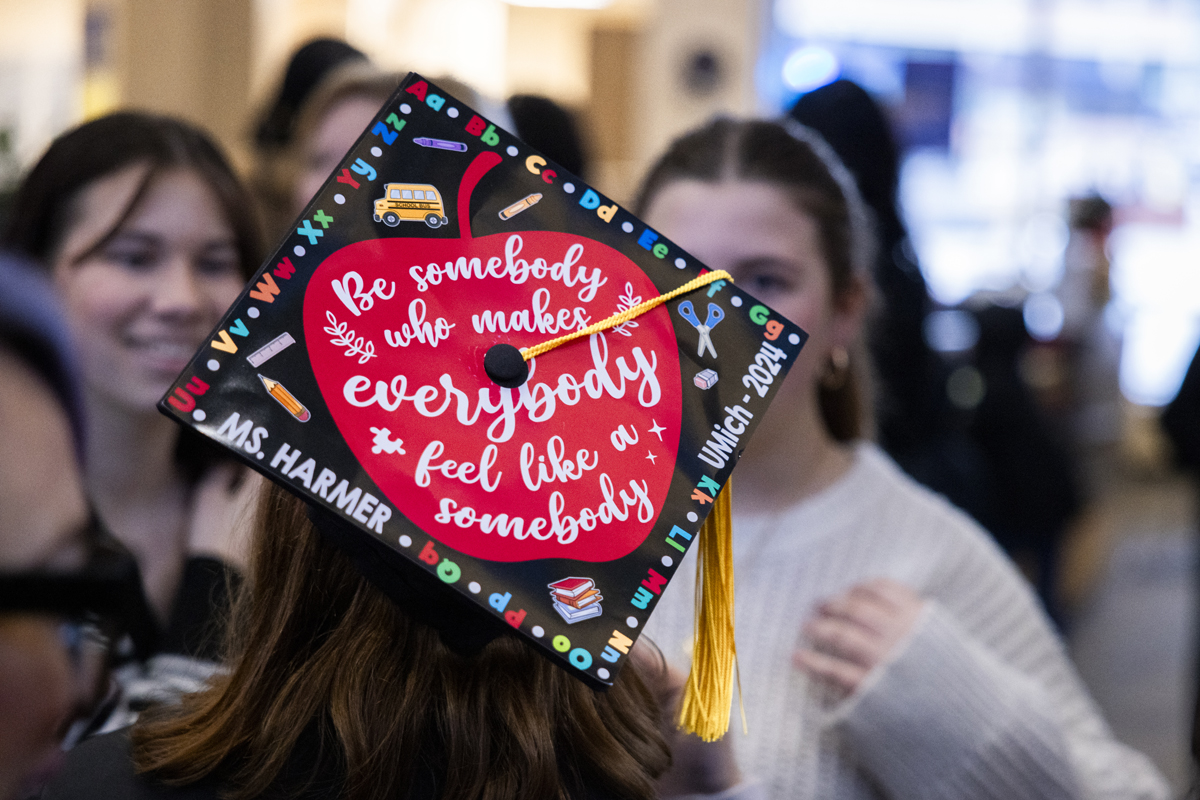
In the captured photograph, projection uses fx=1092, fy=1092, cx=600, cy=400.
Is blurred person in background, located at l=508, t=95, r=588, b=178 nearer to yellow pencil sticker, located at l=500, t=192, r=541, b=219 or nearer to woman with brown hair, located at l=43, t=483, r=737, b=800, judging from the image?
yellow pencil sticker, located at l=500, t=192, r=541, b=219

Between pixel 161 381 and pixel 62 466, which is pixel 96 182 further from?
pixel 62 466

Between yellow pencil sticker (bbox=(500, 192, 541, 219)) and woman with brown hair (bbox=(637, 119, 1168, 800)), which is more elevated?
yellow pencil sticker (bbox=(500, 192, 541, 219))

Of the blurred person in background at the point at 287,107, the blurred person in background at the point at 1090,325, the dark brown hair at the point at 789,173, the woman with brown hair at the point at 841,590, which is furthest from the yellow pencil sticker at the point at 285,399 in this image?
the blurred person in background at the point at 1090,325

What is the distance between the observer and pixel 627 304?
2.97 ft

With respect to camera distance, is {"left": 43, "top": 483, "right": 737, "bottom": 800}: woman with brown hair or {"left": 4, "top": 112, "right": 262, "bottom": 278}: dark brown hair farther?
{"left": 4, "top": 112, "right": 262, "bottom": 278}: dark brown hair

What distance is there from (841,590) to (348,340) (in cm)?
84

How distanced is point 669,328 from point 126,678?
791mm

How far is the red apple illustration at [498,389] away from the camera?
2.61 ft

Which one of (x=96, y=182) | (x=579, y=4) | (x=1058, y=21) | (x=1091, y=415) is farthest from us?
(x=1058, y=21)

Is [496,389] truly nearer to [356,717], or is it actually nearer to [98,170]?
[356,717]

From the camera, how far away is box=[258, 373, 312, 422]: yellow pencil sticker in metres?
0.77

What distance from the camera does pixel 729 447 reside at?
88cm

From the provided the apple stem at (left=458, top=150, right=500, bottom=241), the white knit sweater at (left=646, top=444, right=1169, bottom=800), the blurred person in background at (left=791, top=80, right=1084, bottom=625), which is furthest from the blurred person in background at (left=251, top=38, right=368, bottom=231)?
the apple stem at (left=458, top=150, right=500, bottom=241)

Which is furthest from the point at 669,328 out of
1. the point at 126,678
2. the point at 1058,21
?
the point at 1058,21
